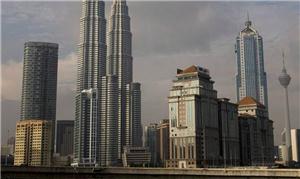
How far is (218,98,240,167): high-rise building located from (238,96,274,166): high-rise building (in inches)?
356

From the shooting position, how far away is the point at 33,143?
154500 millimetres

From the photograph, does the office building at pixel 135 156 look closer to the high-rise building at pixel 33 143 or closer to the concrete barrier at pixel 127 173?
the high-rise building at pixel 33 143

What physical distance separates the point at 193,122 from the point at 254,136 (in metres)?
55.2

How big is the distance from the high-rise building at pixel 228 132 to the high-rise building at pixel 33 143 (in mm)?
65831

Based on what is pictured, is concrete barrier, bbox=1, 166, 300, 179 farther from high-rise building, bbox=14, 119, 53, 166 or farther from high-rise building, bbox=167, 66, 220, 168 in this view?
high-rise building, bbox=14, 119, 53, 166

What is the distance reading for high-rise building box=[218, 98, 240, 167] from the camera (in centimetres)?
15788

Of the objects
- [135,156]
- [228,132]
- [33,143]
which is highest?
[228,132]

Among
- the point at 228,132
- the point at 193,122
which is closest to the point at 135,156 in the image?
the point at 228,132

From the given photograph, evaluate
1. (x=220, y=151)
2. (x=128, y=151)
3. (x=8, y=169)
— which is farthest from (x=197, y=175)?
(x=128, y=151)

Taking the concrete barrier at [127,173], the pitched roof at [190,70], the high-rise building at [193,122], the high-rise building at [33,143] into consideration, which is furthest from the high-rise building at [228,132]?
the concrete barrier at [127,173]

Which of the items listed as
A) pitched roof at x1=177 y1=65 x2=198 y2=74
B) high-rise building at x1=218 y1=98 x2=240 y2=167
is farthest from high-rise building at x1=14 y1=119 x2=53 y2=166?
high-rise building at x1=218 y1=98 x2=240 y2=167

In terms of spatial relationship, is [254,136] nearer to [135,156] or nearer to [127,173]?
[135,156]

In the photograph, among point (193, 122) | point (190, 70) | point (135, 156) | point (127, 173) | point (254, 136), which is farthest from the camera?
point (135, 156)

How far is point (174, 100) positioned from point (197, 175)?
8824 centimetres
